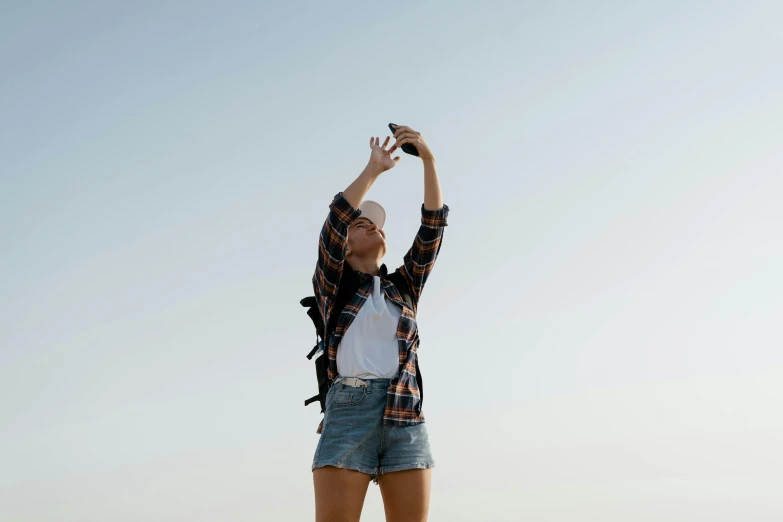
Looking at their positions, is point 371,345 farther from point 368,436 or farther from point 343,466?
point 343,466

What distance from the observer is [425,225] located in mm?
4906

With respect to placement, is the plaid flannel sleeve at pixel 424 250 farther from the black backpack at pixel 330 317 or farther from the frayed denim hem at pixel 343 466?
the frayed denim hem at pixel 343 466

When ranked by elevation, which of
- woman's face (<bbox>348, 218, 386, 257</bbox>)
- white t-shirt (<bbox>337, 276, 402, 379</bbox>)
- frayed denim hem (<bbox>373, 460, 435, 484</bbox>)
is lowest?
frayed denim hem (<bbox>373, 460, 435, 484</bbox>)

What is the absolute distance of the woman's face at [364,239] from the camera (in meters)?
4.95

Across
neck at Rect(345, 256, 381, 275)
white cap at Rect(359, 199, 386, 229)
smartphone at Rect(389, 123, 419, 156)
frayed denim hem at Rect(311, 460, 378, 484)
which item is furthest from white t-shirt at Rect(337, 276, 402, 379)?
smartphone at Rect(389, 123, 419, 156)

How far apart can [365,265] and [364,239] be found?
14 cm

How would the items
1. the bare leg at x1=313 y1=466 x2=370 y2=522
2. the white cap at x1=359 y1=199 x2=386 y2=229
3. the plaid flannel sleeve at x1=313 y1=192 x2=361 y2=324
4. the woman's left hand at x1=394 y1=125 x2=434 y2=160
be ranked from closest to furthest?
the bare leg at x1=313 y1=466 x2=370 y2=522
the plaid flannel sleeve at x1=313 y1=192 x2=361 y2=324
the woman's left hand at x1=394 y1=125 x2=434 y2=160
the white cap at x1=359 y1=199 x2=386 y2=229

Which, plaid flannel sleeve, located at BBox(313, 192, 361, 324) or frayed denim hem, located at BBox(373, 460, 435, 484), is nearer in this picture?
frayed denim hem, located at BBox(373, 460, 435, 484)

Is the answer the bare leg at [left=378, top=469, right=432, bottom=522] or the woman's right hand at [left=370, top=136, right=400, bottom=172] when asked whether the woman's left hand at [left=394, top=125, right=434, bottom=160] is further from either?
the bare leg at [left=378, top=469, right=432, bottom=522]

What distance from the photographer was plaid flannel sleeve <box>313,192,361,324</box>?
15.0 ft

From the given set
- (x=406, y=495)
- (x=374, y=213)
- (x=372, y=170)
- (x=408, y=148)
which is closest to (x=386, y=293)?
(x=374, y=213)

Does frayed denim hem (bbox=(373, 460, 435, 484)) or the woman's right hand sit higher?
the woman's right hand

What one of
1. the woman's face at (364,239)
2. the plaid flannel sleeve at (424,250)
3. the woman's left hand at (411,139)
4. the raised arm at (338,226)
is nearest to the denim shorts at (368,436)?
the raised arm at (338,226)

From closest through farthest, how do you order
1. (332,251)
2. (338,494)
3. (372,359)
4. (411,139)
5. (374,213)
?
(338,494), (372,359), (332,251), (411,139), (374,213)
